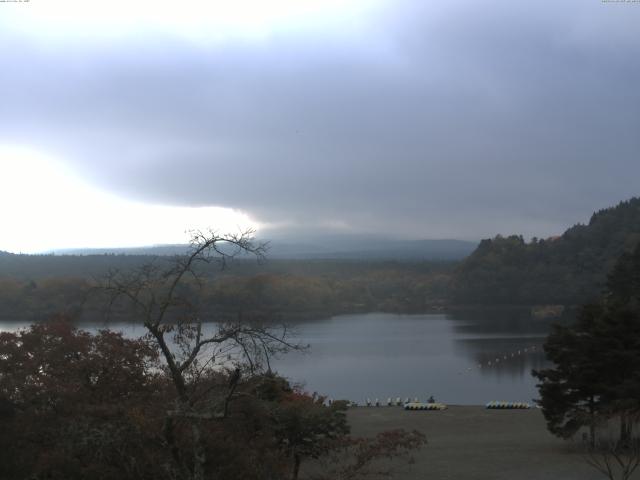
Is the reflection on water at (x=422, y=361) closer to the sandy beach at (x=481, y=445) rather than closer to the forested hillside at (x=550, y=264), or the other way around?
the sandy beach at (x=481, y=445)

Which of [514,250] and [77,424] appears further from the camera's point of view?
[514,250]

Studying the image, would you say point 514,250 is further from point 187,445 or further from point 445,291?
point 187,445

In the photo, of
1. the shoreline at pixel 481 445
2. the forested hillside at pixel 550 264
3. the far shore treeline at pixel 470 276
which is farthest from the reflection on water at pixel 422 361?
the forested hillside at pixel 550 264

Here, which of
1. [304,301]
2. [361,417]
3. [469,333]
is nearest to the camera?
[361,417]

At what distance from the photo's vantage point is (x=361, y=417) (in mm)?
19625

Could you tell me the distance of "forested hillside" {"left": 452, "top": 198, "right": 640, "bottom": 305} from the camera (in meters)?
86.9

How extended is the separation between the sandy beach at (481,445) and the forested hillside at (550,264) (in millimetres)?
65460

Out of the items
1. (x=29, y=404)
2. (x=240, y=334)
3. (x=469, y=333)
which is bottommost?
(x=469, y=333)

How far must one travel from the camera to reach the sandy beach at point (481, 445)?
11617 millimetres

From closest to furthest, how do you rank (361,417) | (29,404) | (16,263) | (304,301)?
(29,404), (361,417), (304,301), (16,263)

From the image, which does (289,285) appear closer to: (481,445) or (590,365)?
(481,445)

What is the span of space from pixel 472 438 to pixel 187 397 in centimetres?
1160

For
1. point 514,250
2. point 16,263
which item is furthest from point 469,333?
point 16,263

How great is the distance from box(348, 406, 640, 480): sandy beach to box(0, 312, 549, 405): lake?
12.4ft
